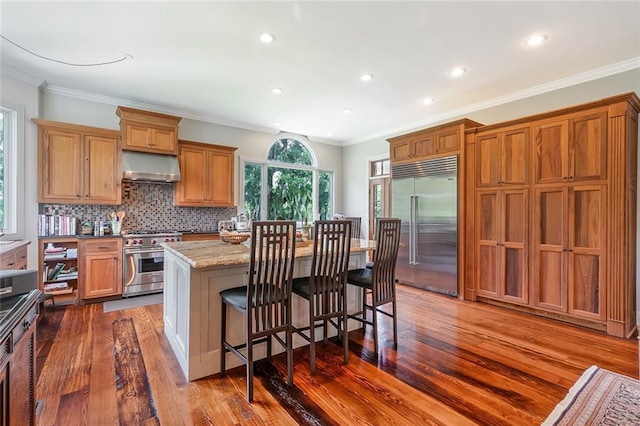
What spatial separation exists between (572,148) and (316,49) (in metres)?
2.95

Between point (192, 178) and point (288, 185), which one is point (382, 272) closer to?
point (192, 178)

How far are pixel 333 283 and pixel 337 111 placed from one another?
136 inches

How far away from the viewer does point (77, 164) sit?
13.2 ft

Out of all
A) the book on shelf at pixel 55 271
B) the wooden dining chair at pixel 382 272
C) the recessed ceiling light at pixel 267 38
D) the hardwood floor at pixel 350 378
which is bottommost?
the hardwood floor at pixel 350 378

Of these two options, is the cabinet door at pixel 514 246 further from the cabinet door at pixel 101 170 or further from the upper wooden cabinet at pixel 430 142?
the cabinet door at pixel 101 170

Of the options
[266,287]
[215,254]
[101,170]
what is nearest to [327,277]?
[266,287]

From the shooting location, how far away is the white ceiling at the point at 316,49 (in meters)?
2.50

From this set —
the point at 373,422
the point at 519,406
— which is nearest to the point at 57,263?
the point at 373,422

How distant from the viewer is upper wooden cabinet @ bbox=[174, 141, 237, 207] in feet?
16.0

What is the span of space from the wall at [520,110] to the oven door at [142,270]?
4081mm

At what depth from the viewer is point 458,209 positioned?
14.0ft

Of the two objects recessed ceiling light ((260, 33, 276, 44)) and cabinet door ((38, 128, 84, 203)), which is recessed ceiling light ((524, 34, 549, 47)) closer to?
recessed ceiling light ((260, 33, 276, 44))

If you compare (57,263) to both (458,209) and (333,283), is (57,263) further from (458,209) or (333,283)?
(458,209)

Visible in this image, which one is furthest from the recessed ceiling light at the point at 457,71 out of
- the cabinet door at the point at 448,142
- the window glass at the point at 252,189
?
the window glass at the point at 252,189
